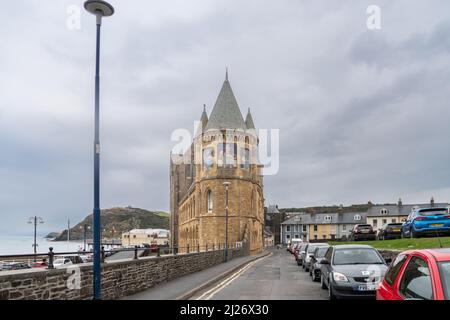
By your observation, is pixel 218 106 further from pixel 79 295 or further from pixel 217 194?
pixel 79 295

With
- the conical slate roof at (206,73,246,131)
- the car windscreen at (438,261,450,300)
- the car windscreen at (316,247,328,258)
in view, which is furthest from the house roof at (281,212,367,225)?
the car windscreen at (438,261,450,300)

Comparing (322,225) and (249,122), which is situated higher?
(249,122)

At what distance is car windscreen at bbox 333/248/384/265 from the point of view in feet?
38.3

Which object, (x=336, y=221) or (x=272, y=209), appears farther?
(x=272, y=209)

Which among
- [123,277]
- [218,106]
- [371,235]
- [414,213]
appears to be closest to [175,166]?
[218,106]

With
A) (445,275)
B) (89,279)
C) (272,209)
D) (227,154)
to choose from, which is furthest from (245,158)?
(272,209)

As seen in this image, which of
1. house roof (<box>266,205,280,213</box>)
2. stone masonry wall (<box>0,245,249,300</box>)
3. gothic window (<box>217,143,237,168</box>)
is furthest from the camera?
house roof (<box>266,205,280,213</box>)

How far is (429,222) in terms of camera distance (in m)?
20.2

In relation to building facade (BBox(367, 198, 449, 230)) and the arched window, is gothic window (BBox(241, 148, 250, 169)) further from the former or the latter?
building facade (BBox(367, 198, 449, 230))

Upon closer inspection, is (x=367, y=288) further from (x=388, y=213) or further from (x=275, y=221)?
(x=275, y=221)

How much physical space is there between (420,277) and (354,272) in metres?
5.71

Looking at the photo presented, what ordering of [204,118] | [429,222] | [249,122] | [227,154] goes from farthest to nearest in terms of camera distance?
1. [204,118]
2. [249,122]
3. [227,154]
4. [429,222]

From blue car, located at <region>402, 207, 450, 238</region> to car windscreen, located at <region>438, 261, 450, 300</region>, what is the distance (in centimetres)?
1640

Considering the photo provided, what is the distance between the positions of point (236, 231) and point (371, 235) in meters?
28.1
